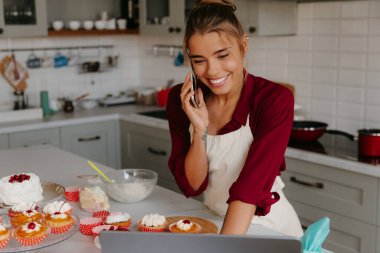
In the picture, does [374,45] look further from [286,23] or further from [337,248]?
[337,248]

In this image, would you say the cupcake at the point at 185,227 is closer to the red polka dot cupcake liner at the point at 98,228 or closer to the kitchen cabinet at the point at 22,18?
the red polka dot cupcake liner at the point at 98,228

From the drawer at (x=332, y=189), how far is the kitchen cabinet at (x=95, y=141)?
174 cm

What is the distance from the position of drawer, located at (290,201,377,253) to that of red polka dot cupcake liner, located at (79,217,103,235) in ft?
4.87

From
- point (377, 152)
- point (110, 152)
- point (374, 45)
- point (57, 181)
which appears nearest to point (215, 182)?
point (57, 181)

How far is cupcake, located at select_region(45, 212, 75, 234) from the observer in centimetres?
171

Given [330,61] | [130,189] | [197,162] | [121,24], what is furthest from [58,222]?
[121,24]

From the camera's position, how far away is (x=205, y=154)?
6.06 ft

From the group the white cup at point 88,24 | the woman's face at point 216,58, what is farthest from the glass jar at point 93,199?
the white cup at point 88,24

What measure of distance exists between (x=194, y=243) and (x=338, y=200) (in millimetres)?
1958

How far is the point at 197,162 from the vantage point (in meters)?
1.84

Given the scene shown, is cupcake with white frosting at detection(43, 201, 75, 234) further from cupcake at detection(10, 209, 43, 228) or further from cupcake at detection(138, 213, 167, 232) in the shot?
cupcake at detection(138, 213, 167, 232)

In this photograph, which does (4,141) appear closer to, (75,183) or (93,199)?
(75,183)

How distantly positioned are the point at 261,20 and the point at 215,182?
177 cm

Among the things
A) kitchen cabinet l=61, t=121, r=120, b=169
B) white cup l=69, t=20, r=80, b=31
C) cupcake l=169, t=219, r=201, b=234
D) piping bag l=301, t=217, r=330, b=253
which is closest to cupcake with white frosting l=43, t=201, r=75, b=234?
cupcake l=169, t=219, r=201, b=234
